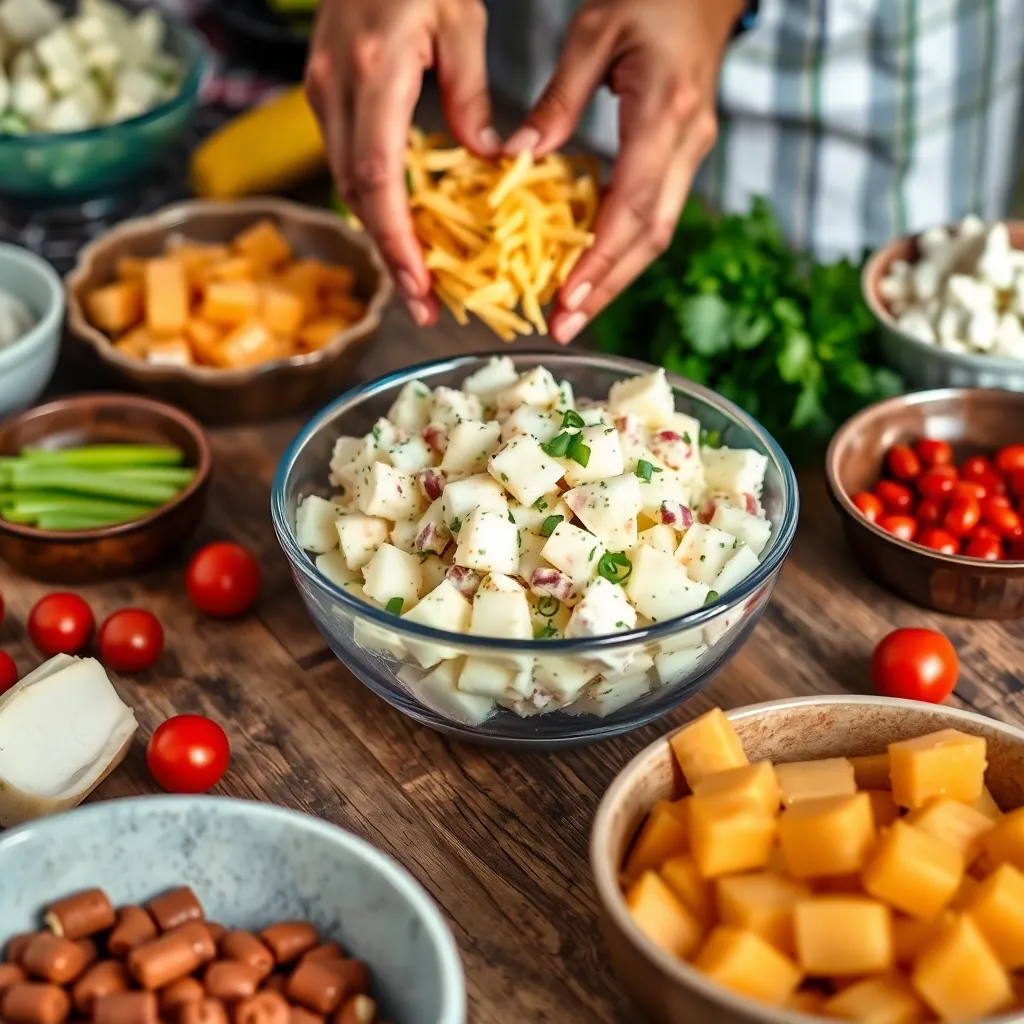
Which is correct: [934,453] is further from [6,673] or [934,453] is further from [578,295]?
[6,673]

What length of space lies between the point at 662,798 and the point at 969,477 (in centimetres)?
101

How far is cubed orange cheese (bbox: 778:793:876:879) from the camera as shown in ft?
4.92

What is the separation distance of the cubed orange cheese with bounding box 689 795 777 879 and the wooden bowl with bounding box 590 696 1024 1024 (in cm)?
10

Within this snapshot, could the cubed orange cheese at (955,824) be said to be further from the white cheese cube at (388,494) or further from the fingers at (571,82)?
the fingers at (571,82)

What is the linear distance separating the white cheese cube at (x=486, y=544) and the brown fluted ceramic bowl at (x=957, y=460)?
2.29 ft

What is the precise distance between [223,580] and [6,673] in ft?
1.19

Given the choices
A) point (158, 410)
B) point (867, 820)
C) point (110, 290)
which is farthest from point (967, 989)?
point (110, 290)

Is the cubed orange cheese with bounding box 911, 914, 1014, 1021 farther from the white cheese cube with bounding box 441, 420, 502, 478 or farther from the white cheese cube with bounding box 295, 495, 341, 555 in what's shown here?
the white cheese cube with bounding box 295, 495, 341, 555

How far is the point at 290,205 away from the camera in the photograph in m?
3.09

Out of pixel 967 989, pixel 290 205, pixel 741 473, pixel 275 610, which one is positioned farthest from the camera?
pixel 290 205

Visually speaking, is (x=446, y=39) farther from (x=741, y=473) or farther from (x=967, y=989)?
(x=967, y=989)

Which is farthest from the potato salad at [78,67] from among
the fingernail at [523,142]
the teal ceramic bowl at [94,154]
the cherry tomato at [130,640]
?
the cherry tomato at [130,640]

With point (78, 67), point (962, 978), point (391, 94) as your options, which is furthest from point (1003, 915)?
point (78, 67)

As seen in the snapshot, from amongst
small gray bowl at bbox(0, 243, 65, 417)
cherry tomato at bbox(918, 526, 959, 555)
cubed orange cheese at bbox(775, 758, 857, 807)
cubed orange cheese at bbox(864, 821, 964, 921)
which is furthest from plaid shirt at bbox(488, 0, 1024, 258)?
cubed orange cheese at bbox(864, 821, 964, 921)
